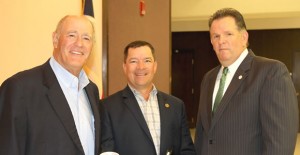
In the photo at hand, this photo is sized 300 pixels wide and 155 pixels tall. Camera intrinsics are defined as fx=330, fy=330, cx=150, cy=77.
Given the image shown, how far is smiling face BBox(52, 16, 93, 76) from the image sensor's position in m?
1.62

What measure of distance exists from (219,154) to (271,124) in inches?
13.6

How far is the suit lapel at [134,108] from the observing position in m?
1.99

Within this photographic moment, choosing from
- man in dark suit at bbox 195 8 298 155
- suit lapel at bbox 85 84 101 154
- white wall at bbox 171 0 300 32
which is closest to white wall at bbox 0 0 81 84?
suit lapel at bbox 85 84 101 154

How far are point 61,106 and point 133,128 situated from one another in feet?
1.97

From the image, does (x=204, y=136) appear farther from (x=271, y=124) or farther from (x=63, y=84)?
(x=63, y=84)

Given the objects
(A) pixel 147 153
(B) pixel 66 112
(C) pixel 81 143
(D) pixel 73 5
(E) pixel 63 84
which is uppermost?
(D) pixel 73 5

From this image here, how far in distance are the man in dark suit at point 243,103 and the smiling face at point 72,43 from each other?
0.75 m

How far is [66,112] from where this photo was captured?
5.00ft

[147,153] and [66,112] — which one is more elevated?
[66,112]

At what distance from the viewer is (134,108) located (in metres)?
2.03

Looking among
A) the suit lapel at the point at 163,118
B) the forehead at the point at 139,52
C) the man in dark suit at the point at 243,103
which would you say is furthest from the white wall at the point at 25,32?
the man in dark suit at the point at 243,103

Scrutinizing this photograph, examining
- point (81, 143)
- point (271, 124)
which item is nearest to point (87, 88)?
point (81, 143)

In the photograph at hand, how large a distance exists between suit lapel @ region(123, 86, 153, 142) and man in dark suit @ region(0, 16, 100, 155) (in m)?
0.30

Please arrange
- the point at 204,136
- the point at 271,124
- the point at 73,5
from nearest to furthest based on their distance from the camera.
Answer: the point at 271,124 → the point at 204,136 → the point at 73,5
